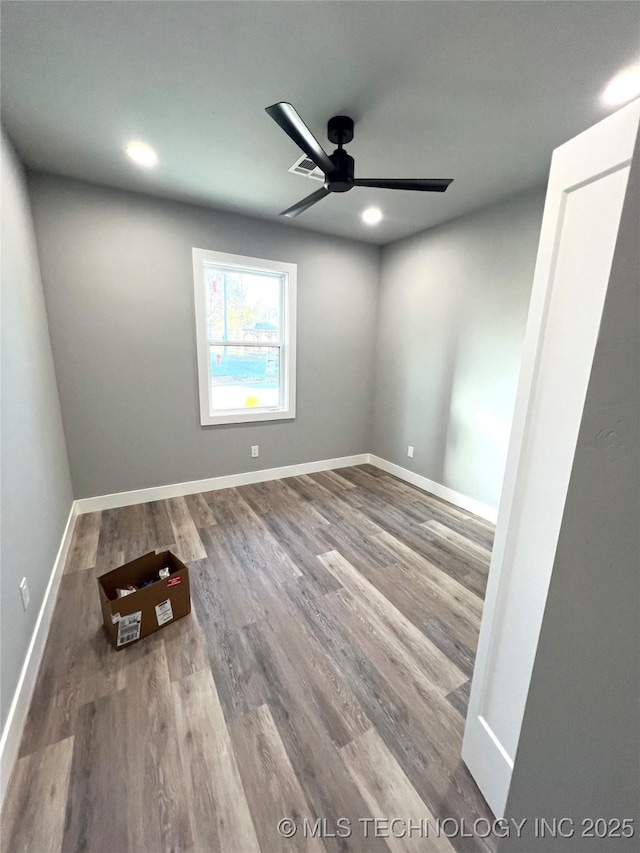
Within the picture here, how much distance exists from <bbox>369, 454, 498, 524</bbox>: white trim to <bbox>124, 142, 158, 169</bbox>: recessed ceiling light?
3418 mm

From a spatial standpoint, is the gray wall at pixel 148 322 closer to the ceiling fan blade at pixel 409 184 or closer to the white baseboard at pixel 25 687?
the white baseboard at pixel 25 687

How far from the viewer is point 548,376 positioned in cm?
79

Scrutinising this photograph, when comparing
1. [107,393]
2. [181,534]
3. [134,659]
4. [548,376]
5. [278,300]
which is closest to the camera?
[548,376]

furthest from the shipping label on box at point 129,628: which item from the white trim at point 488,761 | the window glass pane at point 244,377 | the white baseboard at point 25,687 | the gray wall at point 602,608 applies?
the window glass pane at point 244,377

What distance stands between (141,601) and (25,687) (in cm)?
45

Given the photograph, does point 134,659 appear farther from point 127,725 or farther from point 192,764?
point 192,764

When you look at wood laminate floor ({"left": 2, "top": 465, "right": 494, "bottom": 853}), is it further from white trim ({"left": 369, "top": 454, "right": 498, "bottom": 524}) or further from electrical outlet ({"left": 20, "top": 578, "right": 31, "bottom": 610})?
white trim ({"left": 369, "top": 454, "right": 498, "bottom": 524})

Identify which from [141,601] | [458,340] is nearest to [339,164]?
[458,340]

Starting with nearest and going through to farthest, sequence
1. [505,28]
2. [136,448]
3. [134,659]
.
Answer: [505,28]
[134,659]
[136,448]

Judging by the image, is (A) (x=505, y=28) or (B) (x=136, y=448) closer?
(A) (x=505, y=28)

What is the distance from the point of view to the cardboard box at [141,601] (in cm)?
148

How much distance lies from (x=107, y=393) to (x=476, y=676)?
3.03 metres

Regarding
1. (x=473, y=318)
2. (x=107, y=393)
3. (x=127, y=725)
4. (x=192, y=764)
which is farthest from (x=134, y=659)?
(x=473, y=318)

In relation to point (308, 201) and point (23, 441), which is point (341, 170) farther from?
point (23, 441)
